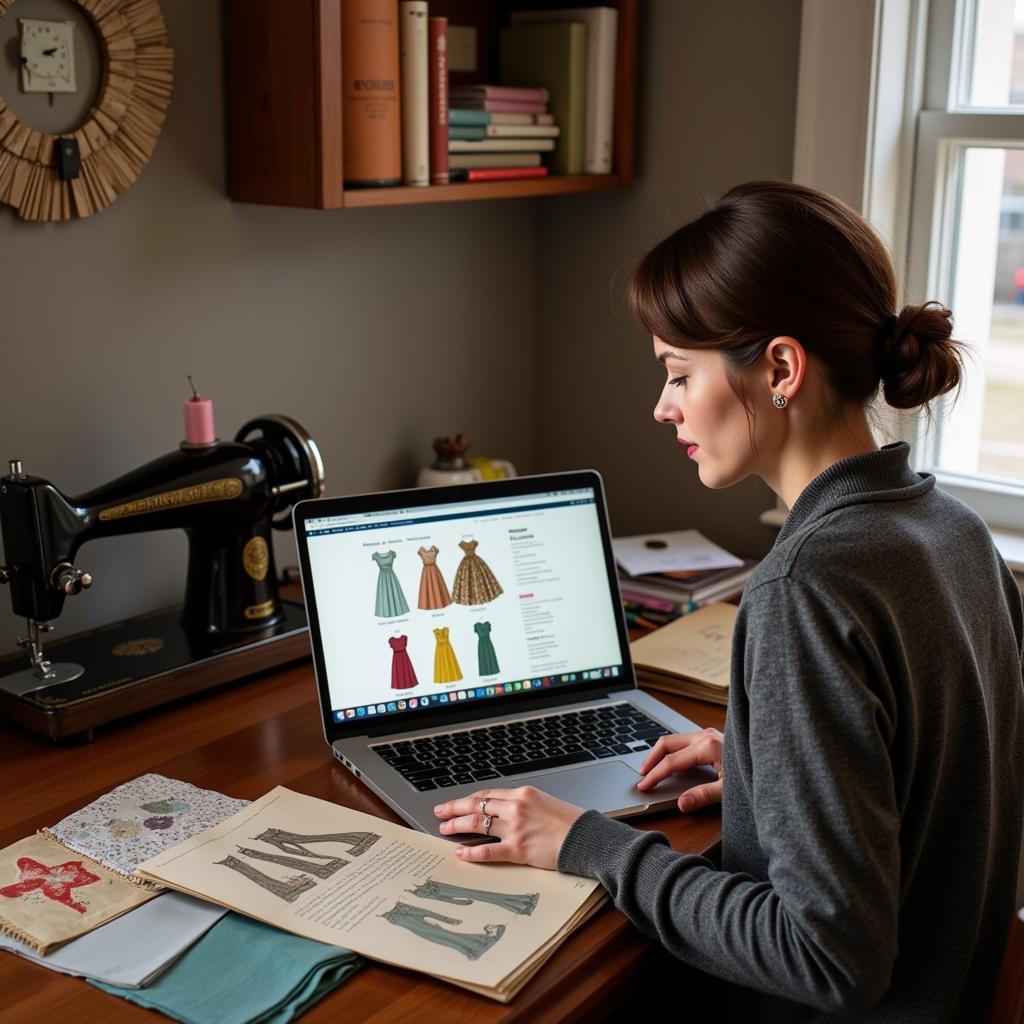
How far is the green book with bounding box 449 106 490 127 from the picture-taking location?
1806 mm

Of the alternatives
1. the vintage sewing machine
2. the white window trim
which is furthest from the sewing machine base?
the white window trim

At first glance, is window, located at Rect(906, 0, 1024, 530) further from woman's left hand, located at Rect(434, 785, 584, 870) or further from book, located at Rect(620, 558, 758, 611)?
woman's left hand, located at Rect(434, 785, 584, 870)

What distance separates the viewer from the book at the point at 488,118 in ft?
5.94

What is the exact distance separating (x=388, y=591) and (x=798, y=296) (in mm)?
604

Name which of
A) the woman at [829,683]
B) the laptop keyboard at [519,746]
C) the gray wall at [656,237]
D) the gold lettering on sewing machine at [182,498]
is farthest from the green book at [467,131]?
the laptop keyboard at [519,746]

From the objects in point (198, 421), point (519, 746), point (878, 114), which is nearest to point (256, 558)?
point (198, 421)

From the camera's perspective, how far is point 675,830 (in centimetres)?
128

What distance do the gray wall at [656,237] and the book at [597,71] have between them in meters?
0.09

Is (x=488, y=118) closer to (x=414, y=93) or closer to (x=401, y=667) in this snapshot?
(x=414, y=93)

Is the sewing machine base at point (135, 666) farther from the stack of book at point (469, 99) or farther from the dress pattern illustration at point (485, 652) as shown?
the stack of book at point (469, 99)

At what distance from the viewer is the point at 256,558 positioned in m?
1.65

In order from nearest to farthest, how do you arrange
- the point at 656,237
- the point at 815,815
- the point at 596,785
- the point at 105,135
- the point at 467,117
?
the point at 815,815, the point at 596,785, the point at 105,135, the point at 467,117, the point at 656,237

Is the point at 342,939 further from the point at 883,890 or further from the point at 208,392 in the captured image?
the point at 208,392

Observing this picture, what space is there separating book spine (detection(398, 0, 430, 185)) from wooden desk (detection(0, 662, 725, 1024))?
669 millimetres
